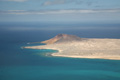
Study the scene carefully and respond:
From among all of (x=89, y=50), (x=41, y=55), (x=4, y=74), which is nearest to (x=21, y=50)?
(x=41, y=55)

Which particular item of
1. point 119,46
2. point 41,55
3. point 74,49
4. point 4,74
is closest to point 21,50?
point 41,55

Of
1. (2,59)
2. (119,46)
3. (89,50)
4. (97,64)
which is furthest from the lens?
(119,46)

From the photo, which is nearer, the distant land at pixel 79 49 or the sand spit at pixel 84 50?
the sand spit at pixel 84 50

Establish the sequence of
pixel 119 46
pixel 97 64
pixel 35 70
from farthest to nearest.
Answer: pixel 119 46 < pixel 97 64 < pixel 35 70

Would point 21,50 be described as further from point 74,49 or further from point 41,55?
point 74,49

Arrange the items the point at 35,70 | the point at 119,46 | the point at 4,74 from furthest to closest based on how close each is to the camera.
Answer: the point at 119,46, the point at 35,70, the point at 4,74

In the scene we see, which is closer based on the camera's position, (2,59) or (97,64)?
(97,64)

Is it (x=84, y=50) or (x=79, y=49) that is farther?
(x=79, y=49)

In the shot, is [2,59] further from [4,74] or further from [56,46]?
[56,46]

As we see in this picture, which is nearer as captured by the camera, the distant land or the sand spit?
the sand spit
